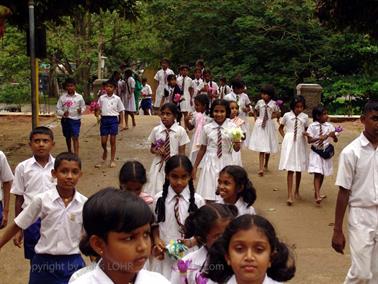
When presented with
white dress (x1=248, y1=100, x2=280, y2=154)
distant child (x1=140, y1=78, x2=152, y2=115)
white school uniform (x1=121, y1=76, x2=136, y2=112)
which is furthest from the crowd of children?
distant child (x1=140, y1=78, x2=152, y2=115)

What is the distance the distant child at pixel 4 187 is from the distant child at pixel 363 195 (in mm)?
3037

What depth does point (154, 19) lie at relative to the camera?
27141 mm

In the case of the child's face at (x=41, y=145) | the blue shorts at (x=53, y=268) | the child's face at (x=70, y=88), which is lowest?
the blue shorts at (x=53, y=268)

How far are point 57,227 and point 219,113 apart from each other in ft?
11.8

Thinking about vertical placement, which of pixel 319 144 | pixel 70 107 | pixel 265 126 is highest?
pixel 70 107

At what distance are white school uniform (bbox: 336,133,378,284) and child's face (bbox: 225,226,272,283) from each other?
7.44 ft

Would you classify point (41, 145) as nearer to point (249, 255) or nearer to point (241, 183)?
point (241, 183)

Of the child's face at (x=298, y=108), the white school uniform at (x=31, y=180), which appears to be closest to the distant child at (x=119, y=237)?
the white school uniform at (x=31, y=180)

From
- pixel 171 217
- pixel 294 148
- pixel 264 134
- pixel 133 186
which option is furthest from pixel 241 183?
pixel 264 134

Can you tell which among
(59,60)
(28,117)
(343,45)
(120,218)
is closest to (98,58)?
(59,60)

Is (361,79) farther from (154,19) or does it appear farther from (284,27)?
(154,19)

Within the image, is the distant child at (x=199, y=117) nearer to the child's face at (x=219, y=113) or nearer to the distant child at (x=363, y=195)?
the child's face at (x=219, y=113)

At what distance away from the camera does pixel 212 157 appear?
7.70 metres

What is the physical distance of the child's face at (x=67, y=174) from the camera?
14.8 ft
